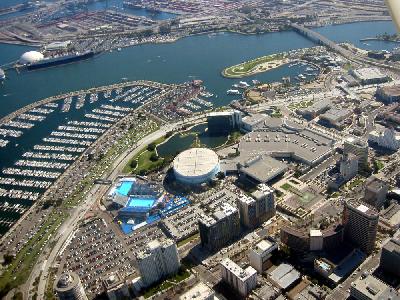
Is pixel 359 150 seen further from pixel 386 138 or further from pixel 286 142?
pixel 286 142

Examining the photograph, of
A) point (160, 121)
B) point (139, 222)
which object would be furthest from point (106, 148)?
point (139, 222)

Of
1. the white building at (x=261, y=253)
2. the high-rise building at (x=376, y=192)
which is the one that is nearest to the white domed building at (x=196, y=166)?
the white building at (x=261, y=253)

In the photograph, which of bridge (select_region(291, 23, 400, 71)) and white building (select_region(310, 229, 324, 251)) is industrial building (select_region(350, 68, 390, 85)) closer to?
bridge (select_region(291, 23, 400, 71))

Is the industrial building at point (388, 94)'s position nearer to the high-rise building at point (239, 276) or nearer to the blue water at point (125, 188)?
the high-rise building at point (239, 276)

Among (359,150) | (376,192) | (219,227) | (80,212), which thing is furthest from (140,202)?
(359,150)

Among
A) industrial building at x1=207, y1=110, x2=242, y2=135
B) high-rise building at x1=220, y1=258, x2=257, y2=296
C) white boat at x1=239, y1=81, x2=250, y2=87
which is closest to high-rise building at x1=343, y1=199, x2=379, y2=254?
high-rise building at x1=220, y1=258, x2=257, y2=296

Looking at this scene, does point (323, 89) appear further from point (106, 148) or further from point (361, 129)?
point (106, 148)
